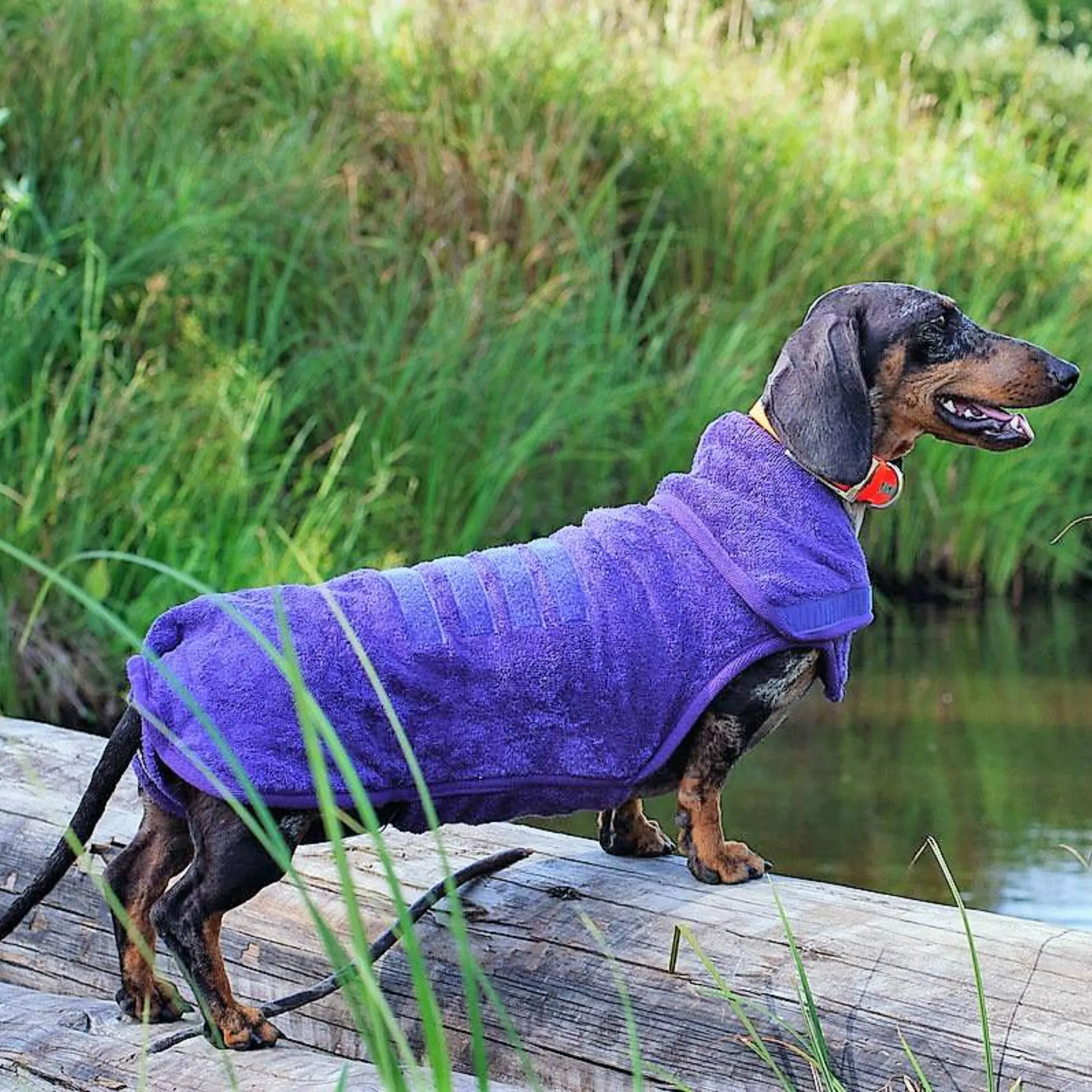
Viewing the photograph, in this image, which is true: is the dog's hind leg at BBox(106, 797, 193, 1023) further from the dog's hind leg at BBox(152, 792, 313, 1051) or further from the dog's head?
the dog's head

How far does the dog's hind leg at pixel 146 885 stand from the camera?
2.89 metres

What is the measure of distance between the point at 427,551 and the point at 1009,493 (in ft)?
9.13

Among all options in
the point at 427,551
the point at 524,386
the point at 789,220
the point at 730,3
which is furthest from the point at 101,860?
the point at 730,3

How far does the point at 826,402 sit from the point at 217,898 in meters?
1.17

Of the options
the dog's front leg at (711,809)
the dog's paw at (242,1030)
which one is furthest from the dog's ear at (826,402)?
the dog's paw at (242,1030)

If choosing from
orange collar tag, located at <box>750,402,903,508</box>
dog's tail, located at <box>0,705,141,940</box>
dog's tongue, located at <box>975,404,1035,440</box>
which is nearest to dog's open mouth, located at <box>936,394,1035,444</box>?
dog's tongue, located at <box>975,404,1035,440</box>

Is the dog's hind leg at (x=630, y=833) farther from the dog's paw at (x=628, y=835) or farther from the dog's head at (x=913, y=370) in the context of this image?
the dog's head at (x=913, y=370)

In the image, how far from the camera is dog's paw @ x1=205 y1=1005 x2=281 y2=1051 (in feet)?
8.93

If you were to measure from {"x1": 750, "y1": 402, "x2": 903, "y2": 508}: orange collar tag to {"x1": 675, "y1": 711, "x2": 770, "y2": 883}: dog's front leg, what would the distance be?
1.27ft

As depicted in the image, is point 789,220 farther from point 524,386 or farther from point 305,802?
point 305,802

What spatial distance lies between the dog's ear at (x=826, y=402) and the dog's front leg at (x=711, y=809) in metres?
0.42

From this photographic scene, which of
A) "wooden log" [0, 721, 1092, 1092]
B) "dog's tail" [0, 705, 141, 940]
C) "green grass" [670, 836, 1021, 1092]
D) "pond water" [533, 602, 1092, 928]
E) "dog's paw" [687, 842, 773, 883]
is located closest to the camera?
"green grass" [670, 836, 1021, 1092]

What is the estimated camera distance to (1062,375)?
3029mm

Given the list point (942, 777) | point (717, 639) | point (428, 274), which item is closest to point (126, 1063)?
point (717, 639)
